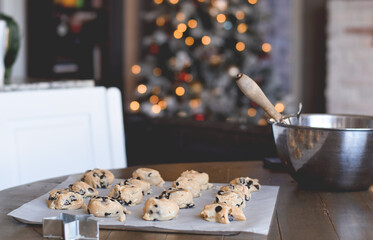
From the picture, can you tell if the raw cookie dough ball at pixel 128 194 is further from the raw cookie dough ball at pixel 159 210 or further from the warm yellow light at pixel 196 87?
the warm yellow light at pixel 196 87

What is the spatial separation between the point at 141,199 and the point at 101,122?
3.07 ft

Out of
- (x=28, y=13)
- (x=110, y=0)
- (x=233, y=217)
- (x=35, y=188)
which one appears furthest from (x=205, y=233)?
(x=28, y=13)

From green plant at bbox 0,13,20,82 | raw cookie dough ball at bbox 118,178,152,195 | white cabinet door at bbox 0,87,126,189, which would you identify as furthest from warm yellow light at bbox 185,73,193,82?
raw cookie dough ball at bbox 118,178,152,195

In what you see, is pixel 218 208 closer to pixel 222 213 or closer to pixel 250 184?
pixel 222 213

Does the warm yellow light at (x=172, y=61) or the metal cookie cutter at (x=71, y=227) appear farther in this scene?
the warm yellow light at (x=172, y=61)

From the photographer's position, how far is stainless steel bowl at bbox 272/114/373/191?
118 centimetres

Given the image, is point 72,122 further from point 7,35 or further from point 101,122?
point 7,35

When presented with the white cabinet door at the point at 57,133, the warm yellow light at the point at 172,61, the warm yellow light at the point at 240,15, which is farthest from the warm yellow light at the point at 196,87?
the white cabinet door at the point at 57,133

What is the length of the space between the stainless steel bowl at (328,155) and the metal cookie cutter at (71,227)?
21.3 inches

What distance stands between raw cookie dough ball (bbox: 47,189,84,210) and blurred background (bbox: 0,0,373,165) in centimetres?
384

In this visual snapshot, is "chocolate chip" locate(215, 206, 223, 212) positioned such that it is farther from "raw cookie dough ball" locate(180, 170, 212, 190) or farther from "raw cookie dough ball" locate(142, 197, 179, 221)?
"raw cookie dough ball" locate(180, 170, 212, 190)

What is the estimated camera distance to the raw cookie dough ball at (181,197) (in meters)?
1.04

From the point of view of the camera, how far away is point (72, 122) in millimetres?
1930

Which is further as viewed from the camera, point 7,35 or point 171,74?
point 171,74
